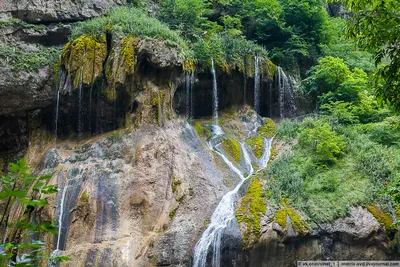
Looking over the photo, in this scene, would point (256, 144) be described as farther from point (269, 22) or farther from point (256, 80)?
point (269, 22)

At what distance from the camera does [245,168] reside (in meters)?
15.8

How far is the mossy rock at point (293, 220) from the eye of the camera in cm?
1188

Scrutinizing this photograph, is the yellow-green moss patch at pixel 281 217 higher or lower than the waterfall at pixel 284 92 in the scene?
lower

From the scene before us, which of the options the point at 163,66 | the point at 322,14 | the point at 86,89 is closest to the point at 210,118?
the point at 163,66

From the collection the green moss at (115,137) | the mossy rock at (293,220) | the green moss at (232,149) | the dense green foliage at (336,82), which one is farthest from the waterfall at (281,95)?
the mossy rock at (293,220)

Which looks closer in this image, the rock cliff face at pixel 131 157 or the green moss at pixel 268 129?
the rock cliff face at pixel 131 157

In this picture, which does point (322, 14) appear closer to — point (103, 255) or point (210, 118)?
point (210, 118)

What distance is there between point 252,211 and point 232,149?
4694mm

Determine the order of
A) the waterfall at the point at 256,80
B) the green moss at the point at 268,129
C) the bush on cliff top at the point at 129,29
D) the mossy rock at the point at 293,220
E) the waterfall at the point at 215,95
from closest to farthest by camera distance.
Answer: the mossy rock at the point at 293,220 → the bush on cliff top at the point at 129,29 → the green moss at the point at 268,129 → the waterfall at the point at 215,95 → the waterfall at the point at 256,80

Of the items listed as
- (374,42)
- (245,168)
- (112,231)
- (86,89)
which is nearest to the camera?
(374,42)

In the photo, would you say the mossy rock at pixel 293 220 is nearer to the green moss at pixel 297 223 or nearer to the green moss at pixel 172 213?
the green moss at pixel 297 223

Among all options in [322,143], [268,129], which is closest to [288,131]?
[268,129]

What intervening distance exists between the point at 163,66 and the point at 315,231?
8.98m

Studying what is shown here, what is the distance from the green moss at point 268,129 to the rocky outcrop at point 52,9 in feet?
34.3
